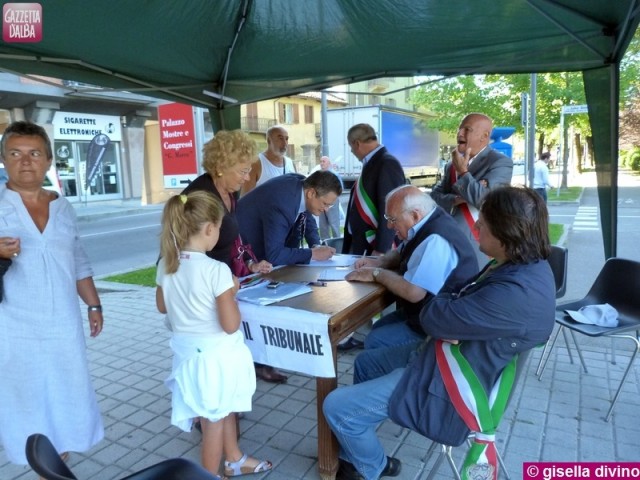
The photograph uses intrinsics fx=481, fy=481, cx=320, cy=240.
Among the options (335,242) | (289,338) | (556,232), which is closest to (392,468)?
(289,338)

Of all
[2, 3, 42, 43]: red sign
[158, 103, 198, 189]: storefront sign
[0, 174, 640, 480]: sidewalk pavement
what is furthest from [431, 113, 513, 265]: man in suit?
[158, 103, 198, 189]: storefront sign

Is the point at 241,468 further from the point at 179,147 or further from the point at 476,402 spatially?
the point at 179,147

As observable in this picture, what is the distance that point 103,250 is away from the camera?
964cm

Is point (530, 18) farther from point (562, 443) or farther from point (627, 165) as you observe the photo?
point (627, 165)

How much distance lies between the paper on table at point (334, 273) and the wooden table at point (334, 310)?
13 cm

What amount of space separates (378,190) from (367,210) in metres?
0.19

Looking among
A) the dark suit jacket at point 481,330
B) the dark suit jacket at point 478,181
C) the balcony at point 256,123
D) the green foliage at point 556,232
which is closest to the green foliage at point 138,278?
the dark suit jacket at point 478,181

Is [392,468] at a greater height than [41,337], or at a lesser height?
lesser

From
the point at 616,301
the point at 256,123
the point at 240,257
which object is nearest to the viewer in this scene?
the point at 240,257

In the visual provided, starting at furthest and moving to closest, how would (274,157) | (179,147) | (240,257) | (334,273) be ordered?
(179,147), (274,157), (334,273), (240,257)

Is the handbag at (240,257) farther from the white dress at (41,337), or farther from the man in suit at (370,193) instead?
the man in suit at (370,193)

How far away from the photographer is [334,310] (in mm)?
2160

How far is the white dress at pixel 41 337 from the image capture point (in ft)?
6.73

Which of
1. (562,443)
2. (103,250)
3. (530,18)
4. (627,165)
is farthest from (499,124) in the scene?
(627,165)
